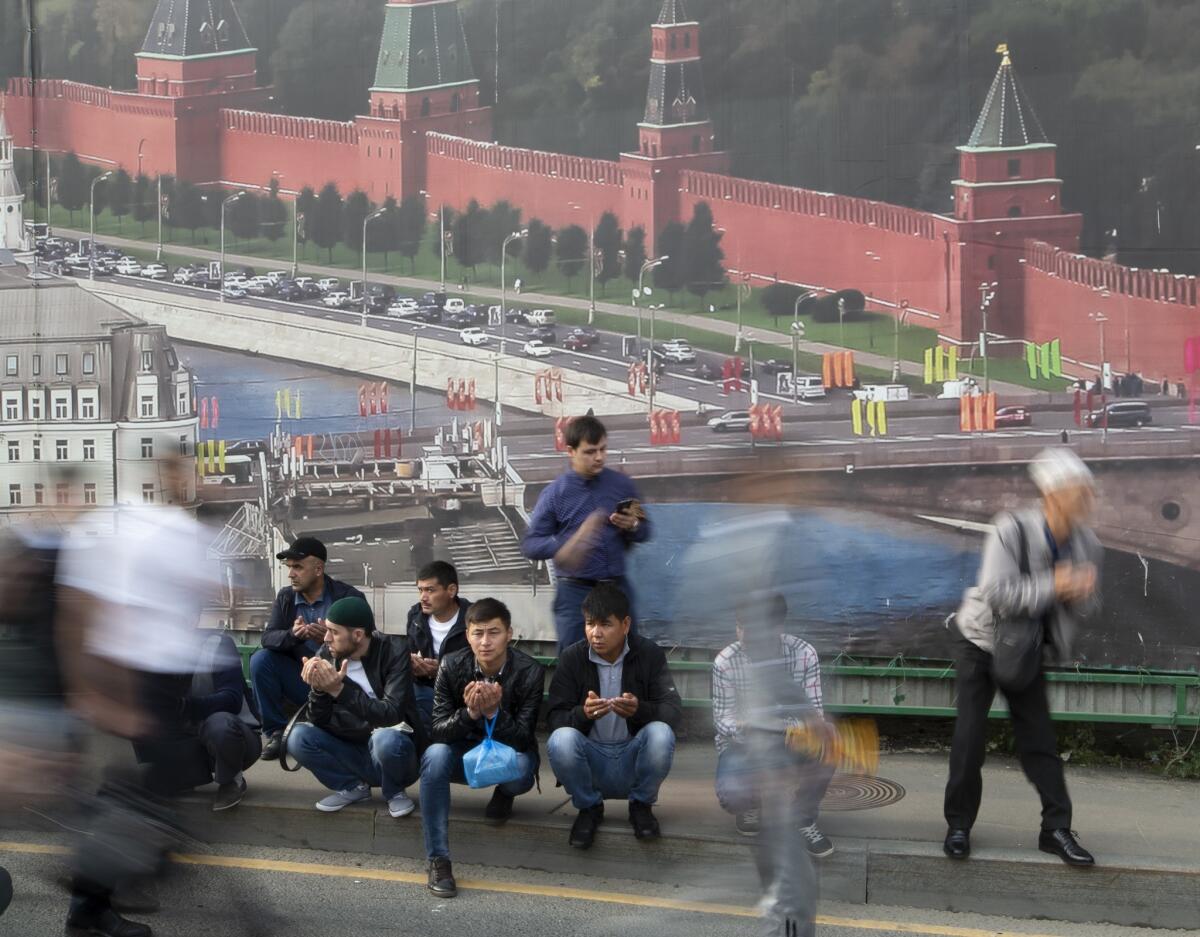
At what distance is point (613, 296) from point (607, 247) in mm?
285

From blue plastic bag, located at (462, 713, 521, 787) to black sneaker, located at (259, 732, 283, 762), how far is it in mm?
1233

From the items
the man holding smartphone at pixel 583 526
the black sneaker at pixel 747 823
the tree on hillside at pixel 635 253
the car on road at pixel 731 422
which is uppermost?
the tree on hillside at pixel 635 253

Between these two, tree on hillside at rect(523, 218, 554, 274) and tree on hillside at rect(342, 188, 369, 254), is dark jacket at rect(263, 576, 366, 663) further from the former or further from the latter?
tree on hillside at rect(342, 188, 369, 254)

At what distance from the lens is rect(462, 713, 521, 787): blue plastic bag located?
7.02 metres

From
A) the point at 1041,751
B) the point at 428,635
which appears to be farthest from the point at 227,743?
the point at 1041,751

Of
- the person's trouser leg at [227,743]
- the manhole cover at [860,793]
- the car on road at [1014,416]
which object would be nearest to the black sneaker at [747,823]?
A: the manhole cover at [860,793]

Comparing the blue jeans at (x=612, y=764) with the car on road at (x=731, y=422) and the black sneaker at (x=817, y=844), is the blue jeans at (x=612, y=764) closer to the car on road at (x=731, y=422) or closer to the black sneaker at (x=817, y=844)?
the black sneaker at (x=817, y=844)

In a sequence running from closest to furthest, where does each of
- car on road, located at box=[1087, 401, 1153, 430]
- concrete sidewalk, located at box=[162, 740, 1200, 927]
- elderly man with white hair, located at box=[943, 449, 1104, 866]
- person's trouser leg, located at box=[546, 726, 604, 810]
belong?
1. elderly man with white hair, located at box=[943, 449, 1104, 866]
2. concrete sidewalk, located at box=[162, 740, 1200, 927]
3. person's trouser leg, located at box=[546, 726, 604, 810]
4. car on road, located at box=[1087, 401, 1153, 430]

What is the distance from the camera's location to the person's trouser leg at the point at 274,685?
8.14m

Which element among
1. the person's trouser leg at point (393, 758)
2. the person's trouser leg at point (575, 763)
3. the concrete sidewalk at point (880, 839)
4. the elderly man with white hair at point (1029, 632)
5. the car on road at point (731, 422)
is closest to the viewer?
the elderly man with white hair at point (1029, 632)


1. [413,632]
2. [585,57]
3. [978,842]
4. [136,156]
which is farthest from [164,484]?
[978,842]

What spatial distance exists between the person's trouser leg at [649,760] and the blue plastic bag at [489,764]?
1.50 feet

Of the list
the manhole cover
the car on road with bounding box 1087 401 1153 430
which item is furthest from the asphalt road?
the car on road with bounding box 1087 401 1153 430

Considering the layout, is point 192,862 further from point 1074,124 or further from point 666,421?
point 1074,124
